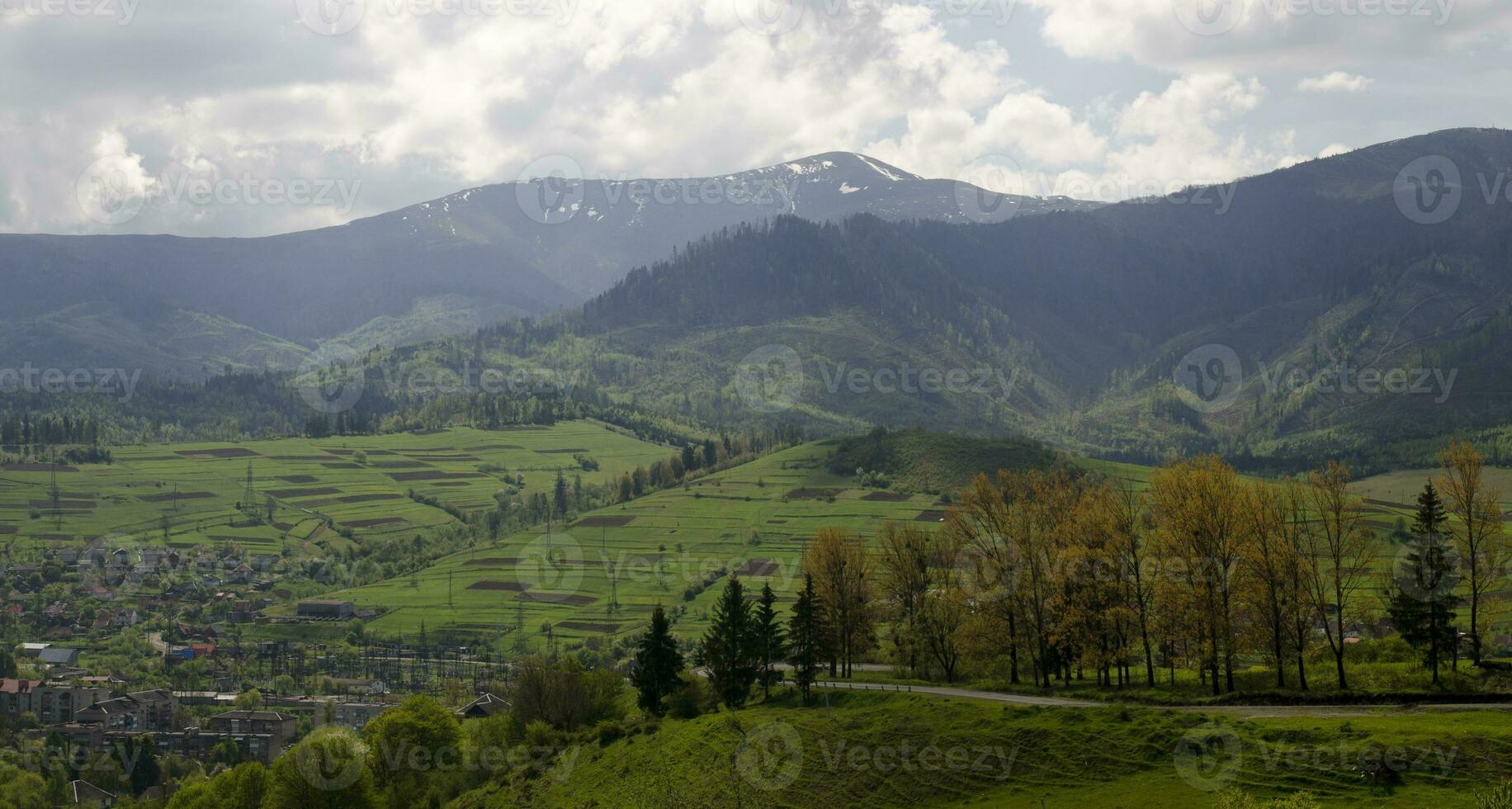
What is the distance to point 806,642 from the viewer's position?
68125mm

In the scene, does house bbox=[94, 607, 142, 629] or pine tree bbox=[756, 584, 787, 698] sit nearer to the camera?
pine tree bbox=[756, 584, 787, 698]

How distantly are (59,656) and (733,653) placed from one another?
145679mm

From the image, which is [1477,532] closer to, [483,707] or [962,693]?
[962,693]

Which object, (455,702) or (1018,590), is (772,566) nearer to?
(455,702)

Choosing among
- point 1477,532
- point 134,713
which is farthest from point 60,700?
point 1477,532

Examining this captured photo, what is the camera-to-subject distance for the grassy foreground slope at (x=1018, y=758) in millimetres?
40000

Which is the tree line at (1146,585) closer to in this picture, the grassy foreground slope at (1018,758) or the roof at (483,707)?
the grassy foreground slope at (1018,758)

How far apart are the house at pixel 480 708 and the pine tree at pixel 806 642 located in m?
50.4

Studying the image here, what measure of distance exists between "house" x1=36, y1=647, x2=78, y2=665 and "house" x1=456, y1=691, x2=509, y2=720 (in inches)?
3472

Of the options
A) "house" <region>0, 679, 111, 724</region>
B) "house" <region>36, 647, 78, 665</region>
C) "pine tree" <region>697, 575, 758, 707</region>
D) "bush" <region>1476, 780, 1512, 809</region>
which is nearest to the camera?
"bush" <region>1476, 780, 1512, 809</region>

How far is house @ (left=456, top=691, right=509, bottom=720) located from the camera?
372 feet

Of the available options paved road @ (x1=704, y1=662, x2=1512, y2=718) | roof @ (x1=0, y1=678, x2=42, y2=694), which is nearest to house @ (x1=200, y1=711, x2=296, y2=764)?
roof @ (x1=0, y1=678, x2=42, y2=694)

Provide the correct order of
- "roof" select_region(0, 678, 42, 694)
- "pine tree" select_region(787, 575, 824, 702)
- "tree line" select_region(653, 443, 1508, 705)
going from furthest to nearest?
"roof" select_region(0, 678, 42, 694), "pine tree" select_region(787, 575, 824, 702), "tree line" select_region(653, 443, 1508, 705)

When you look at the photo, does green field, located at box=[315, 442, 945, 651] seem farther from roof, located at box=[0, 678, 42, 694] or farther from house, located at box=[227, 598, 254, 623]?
roof, located at box=[0, 678, 42, 694]
